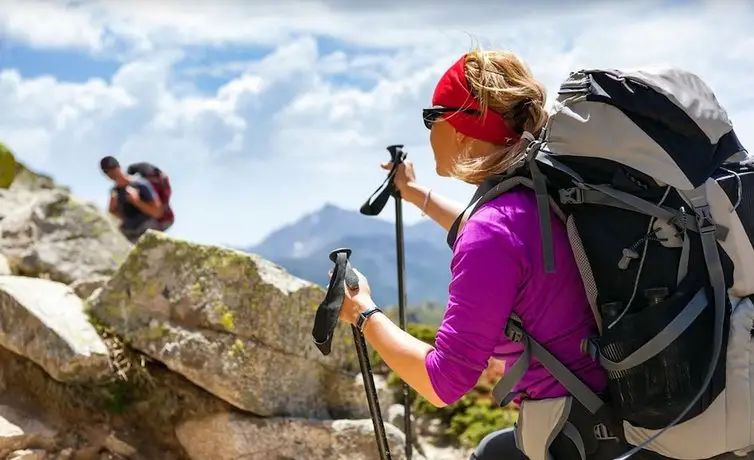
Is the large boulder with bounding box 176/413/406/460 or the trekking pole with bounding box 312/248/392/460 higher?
the trekking pole with bounding box 312/248/392/460

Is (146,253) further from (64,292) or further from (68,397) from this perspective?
(68,397)

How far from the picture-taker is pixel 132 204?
38.8 ft

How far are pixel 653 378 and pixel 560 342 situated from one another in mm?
359

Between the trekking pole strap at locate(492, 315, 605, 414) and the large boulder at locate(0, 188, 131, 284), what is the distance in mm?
5555

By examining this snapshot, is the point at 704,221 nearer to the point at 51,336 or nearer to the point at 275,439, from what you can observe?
the point at 275,439

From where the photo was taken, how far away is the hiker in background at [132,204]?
11.7 m

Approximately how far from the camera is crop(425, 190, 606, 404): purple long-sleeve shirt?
287 centimetres

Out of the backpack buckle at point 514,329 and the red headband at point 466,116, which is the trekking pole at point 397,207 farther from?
the backpack buckle at point 514,329

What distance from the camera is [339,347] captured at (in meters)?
6.99

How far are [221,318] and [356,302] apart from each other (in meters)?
3.30

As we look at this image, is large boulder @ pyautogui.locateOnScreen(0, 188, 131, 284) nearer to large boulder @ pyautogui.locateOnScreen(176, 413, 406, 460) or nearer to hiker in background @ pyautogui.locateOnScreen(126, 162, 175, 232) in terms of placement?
large boulder @ pyautogui.locateOnScreen(176, 413, 406, 460)

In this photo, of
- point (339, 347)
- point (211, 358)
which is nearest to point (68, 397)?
point (211, 358)

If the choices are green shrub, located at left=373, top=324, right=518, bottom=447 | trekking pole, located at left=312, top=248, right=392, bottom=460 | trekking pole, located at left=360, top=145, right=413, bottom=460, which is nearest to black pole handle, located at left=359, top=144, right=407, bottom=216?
trekking pole, located at left=360, top=145, right=413, bottom=460

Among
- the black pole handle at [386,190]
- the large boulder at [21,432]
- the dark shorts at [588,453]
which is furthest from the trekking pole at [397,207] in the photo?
the large boulder at [21,432]
